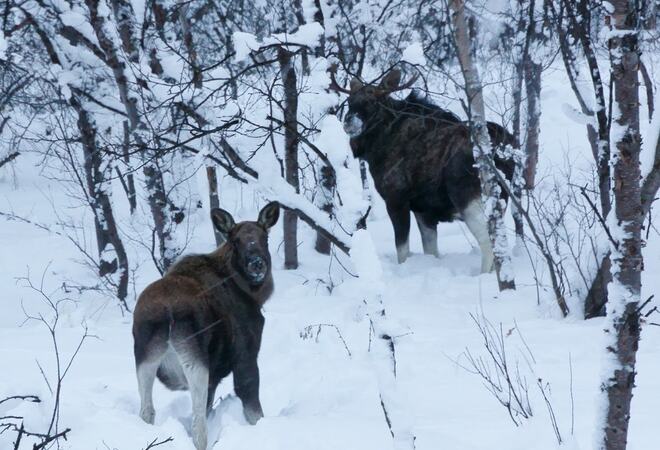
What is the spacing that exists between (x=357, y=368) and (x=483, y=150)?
9.18 ft

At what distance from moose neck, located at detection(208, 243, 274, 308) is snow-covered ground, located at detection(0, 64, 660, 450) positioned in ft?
2.16

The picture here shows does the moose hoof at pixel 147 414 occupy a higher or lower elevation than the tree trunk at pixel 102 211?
lower

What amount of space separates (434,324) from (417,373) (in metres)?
1.87

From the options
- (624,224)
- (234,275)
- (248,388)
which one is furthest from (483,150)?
(624,224)

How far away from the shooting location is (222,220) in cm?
621

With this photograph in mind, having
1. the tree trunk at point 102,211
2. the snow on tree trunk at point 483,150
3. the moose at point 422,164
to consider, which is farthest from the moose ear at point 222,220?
the tree trunk at point 102,211

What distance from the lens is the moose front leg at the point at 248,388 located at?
5.89 m

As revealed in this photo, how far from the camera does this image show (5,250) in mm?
15719

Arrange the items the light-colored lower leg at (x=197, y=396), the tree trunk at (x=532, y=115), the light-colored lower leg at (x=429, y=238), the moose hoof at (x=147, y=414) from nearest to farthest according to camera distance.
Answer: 1. the light-colored lower leg at (x=197, y=396)
2. the moose hoof at (x=147, y=414)
3. the light-colored lower leg at (x=429, y=238)
4. the tree trunk at (x=532, y=115)

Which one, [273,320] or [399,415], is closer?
[399,415]

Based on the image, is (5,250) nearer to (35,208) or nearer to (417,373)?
(35,208)

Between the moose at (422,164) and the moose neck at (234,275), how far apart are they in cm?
429

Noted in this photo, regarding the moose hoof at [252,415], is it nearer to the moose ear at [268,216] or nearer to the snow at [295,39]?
the moose ear at [268,216]

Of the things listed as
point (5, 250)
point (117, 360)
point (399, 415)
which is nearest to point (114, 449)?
point (399, 415)
